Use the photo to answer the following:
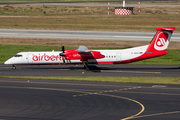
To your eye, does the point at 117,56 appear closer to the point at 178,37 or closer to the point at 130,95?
the point at 130,95

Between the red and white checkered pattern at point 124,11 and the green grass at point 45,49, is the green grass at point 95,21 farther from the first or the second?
the green grass at point 45,49

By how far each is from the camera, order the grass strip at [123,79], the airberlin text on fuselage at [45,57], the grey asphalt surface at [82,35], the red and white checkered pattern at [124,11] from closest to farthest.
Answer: the grass strip at [123,79], the airberlin text on fuselage at [45,57], the grey asphalt surface at [82,35], the red and white checkered pattern at [124,11]

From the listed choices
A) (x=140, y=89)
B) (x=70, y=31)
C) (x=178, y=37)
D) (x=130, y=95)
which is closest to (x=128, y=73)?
(x=140, y=89)

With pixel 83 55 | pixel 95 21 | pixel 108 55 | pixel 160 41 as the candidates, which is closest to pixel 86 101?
pixel 83 55

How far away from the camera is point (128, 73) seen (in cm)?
4256

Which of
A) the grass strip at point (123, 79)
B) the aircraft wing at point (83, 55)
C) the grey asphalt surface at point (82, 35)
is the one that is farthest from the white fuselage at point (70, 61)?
the grey asphalt surface at point (82, 35)

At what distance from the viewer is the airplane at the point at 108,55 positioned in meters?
44.3

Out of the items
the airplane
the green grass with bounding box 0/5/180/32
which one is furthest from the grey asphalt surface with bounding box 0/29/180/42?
the airplane

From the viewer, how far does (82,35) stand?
7781 centimetres

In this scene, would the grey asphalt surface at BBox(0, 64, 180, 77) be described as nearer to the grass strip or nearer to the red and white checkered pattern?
the grass strip

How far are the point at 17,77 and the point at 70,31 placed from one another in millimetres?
46430

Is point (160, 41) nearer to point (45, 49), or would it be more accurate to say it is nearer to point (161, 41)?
point (161, 41)

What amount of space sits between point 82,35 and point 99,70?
33.3 metres

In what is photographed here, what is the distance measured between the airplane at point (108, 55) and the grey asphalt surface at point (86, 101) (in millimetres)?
8823
